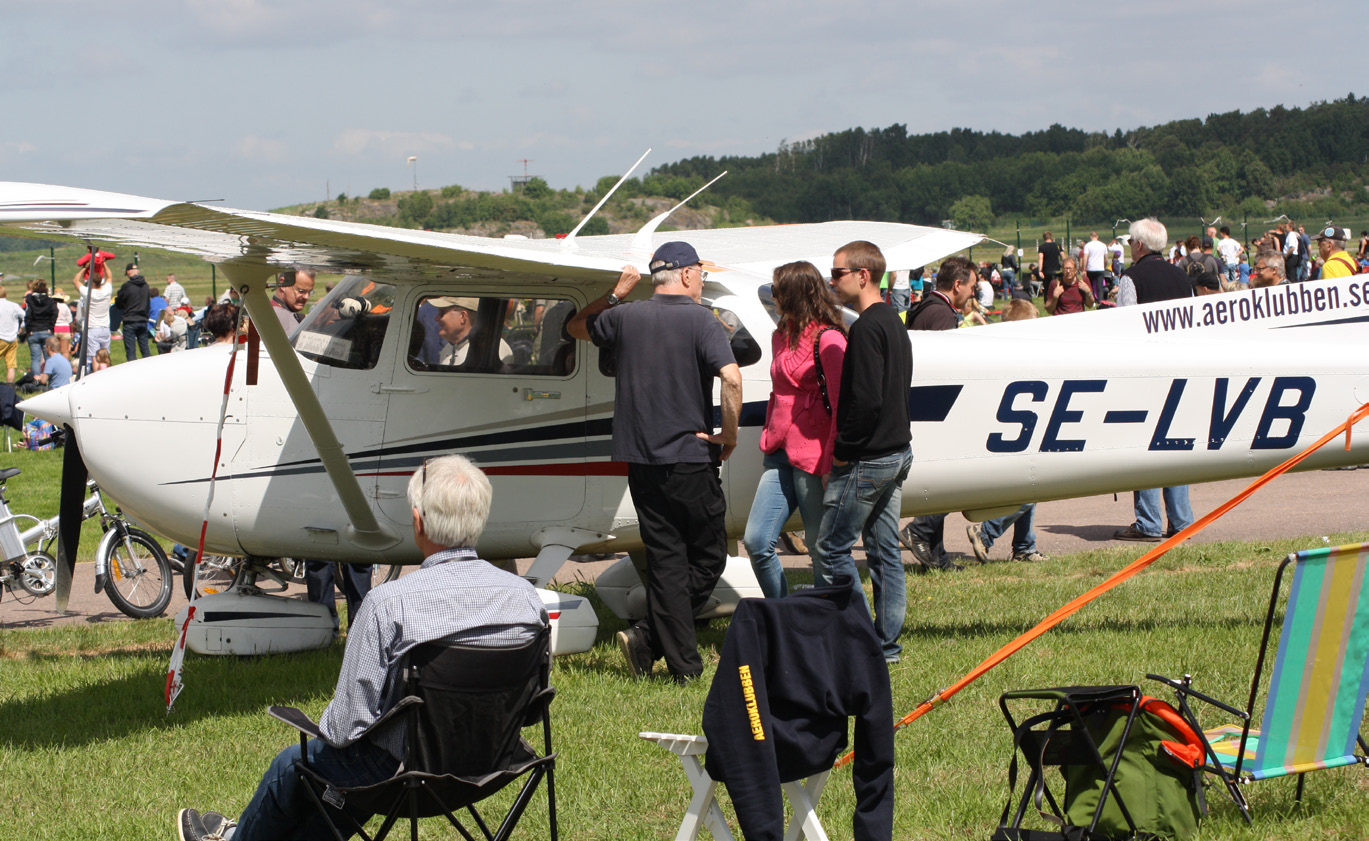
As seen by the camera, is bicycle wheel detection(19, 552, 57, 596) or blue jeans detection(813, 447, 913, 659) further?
bicycle wheel detection(19, 552, 57, 596)

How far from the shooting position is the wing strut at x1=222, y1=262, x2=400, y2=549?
6.20 metres

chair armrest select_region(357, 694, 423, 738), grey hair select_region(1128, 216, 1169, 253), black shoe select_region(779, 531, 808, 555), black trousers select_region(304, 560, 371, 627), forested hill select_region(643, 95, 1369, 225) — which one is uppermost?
forested hill select_region(643, 95, 1369, 225)

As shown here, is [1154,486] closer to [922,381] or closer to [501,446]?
[922,381]

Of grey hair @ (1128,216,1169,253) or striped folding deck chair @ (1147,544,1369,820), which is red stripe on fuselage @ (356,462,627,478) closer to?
striped folding deck chair @ (1147,544,1369,820)

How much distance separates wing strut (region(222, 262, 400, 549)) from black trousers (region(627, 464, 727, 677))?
1543 millimetres

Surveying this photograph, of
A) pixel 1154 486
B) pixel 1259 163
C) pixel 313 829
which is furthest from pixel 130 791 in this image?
pixel 1259 163

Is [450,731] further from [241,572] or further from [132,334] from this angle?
[132,334]

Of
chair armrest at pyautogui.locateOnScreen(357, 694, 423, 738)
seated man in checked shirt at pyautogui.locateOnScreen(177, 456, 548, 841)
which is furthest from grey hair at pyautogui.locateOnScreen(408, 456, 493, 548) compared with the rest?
chair armrest at pyautogui.locateOnScreen(357, 694, 423, 738)

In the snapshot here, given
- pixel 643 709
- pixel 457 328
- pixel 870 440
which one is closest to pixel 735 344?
pixel 870 440

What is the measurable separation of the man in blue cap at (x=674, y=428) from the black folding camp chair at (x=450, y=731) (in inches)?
94.8

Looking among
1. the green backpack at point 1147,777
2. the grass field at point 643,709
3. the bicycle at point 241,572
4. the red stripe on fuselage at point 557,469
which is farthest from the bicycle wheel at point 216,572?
the green backpack at point 1147,777

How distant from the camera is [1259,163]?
270 feet

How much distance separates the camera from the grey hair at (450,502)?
367 centimetres

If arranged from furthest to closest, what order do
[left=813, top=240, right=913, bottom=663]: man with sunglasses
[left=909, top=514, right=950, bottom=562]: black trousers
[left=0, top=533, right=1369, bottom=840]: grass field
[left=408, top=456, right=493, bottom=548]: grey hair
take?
[left=909, top=514, right=950, bottom=562]: black trousers
[left=813, top=240, right=913, bottom=663]: man with sunglasses
[left=0, top=533, right=1369, bottom=840]: grass field
[left=408, top=456, right=493, bottom=548]: grey hair
